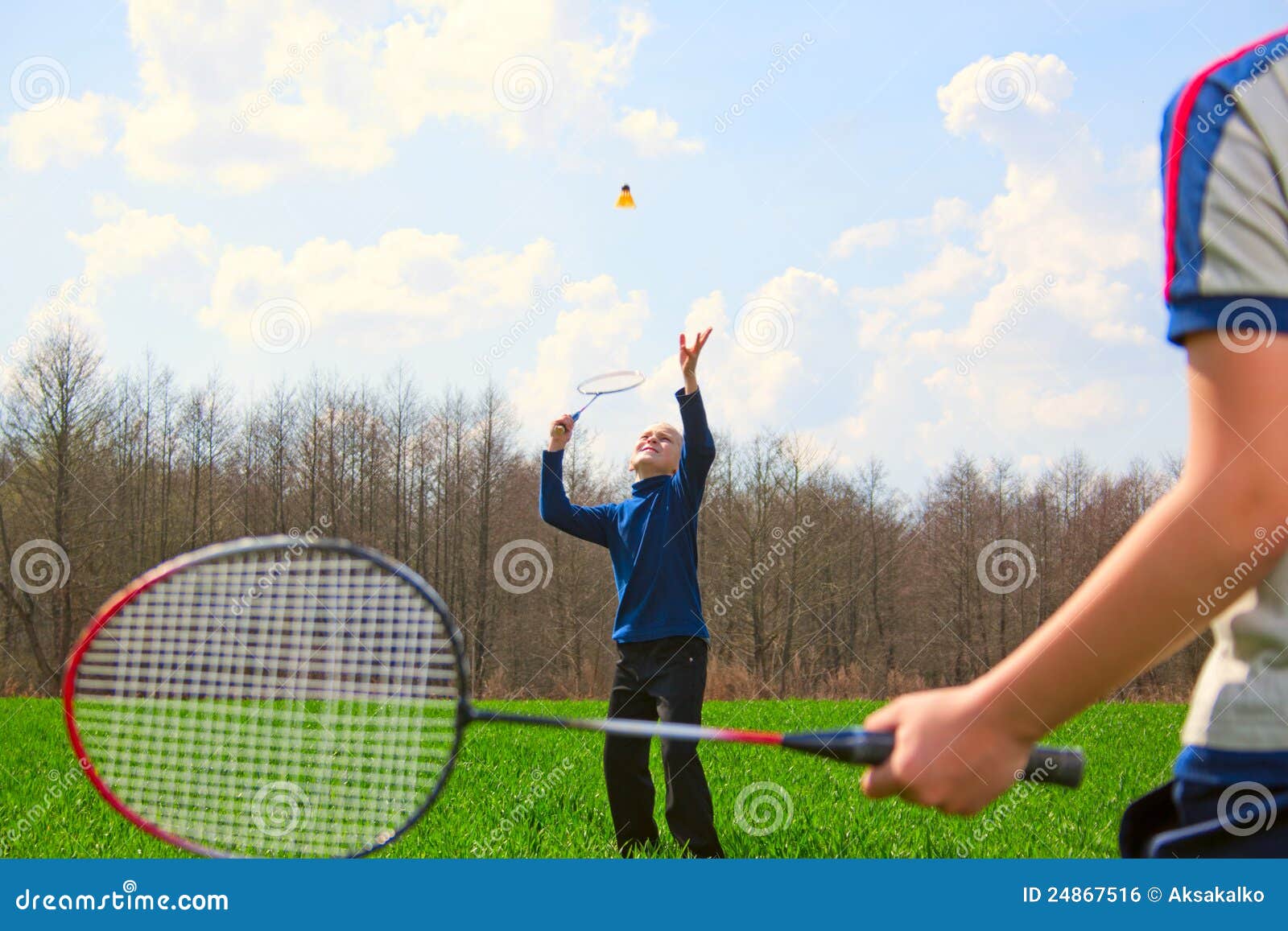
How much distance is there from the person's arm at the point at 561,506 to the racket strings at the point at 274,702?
338 cm

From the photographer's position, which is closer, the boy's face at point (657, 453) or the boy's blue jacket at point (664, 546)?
the boy's blue jacket at point (664, 546)

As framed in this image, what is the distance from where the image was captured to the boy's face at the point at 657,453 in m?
5.93

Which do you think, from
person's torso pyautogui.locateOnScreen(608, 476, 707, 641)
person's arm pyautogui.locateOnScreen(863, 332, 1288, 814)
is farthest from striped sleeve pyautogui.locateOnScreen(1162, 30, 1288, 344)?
person's torso pyautogui.locateOnScreen(608, 476, 707, 641)

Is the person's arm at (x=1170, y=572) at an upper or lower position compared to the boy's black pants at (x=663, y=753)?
upper

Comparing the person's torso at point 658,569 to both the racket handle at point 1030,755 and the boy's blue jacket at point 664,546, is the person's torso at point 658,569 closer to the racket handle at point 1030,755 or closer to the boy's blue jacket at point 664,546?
the boy's blue jacket at point 664,546

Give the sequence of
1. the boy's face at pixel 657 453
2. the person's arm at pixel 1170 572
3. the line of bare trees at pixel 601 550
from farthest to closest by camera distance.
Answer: the line of bare trees at pixel 601 550
the boy's face at pixel 657 453
the person's arm at pixel 1170 572

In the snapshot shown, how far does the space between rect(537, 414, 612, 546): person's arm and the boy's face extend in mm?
314

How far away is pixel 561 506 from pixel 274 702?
11.3 feet

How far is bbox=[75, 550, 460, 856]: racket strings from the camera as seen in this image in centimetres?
240

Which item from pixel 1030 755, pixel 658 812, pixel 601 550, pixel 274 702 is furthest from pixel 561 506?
pixel 601 550

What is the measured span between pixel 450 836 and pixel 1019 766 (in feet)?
16.5

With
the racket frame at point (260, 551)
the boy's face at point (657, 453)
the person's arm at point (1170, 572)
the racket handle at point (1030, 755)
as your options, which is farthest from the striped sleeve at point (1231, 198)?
the boy's face at point (657, 453)

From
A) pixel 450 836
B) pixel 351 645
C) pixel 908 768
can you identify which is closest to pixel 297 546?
pixel 351 645

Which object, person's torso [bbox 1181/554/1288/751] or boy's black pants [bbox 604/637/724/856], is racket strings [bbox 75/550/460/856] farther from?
boy's black pants [bbox 604/637/724/856]
